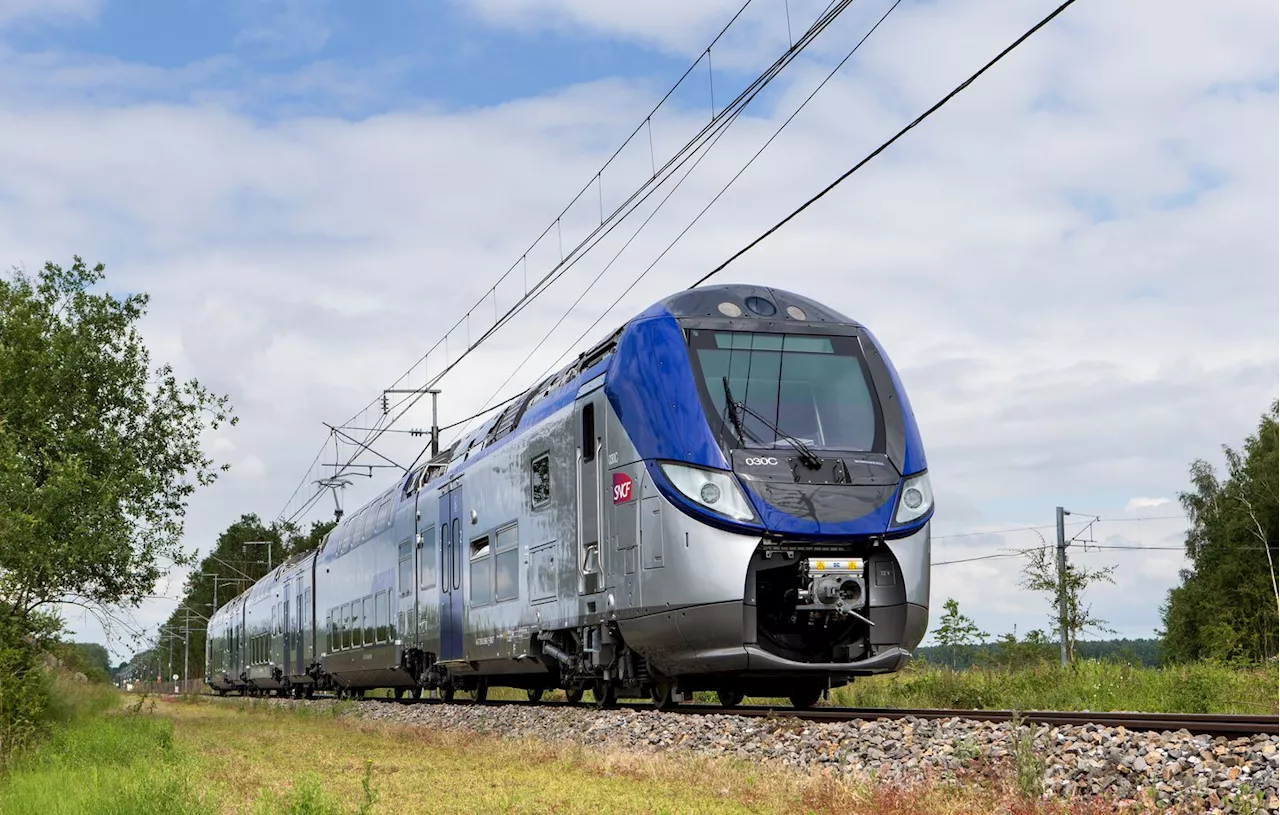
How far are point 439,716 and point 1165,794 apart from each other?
14.3 m

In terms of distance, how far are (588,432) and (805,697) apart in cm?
372

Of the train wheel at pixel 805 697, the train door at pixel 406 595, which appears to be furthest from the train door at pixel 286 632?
the train wheel at pixel 805 697

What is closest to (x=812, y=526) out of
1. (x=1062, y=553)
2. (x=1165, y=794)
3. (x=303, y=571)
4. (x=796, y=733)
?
(x=796, y=733)

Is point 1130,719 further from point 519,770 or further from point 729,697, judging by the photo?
point 729,697

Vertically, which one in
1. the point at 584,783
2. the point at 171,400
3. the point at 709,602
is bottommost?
the point at 584,783

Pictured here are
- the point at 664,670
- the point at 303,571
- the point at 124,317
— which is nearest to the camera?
the point at 664,670

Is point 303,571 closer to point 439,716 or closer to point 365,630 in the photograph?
point 365,630

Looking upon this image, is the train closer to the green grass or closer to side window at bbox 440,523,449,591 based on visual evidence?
the green grass

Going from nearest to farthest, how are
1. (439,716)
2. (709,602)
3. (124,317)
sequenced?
(709,602) → (439,716) → (124,317)

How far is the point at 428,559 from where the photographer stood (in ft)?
71.7

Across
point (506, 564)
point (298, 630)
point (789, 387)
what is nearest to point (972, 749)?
point (789, 387)

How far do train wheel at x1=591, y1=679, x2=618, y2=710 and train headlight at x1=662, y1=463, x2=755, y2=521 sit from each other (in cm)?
388

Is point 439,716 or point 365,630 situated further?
point 365,630

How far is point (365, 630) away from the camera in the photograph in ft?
89.9
